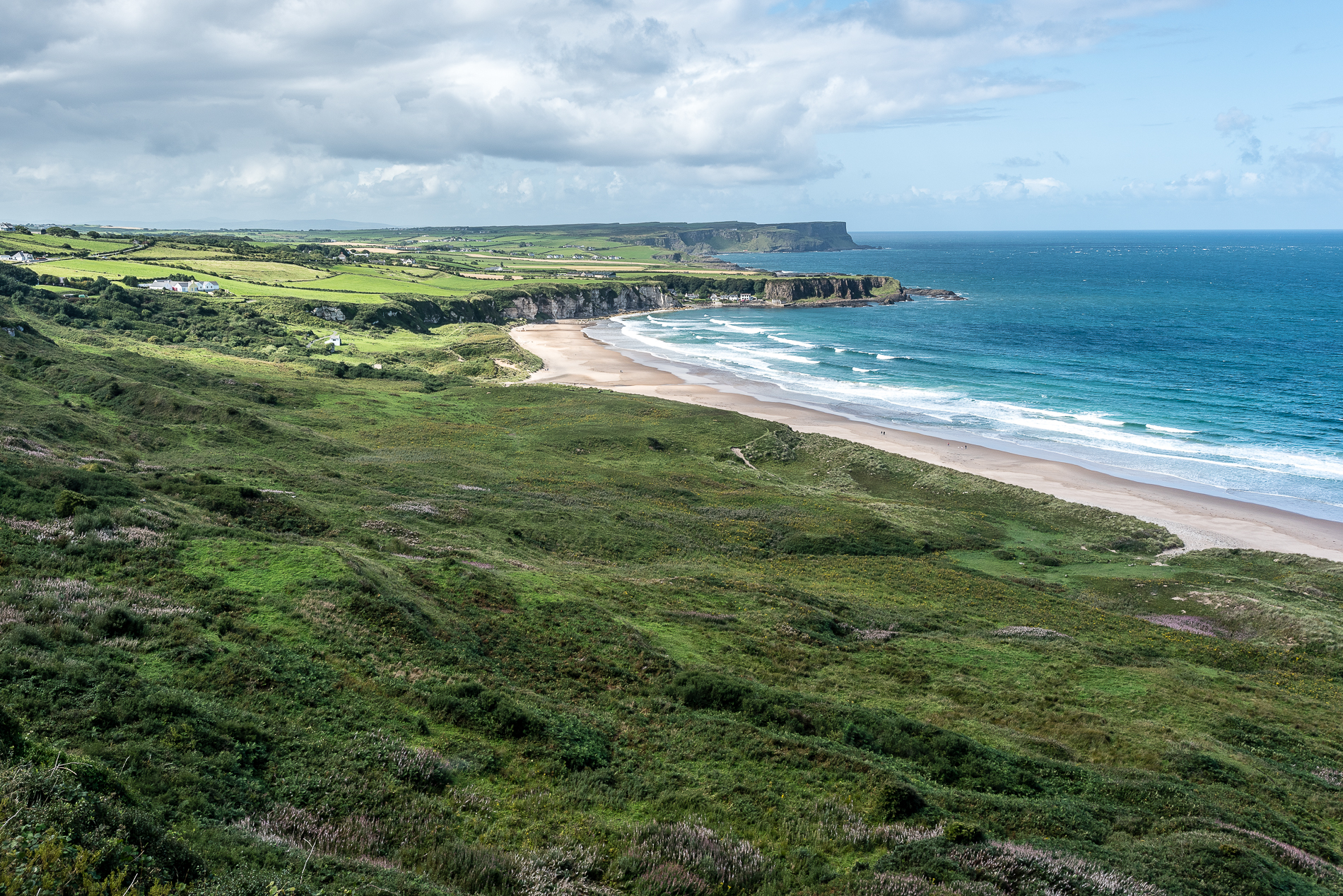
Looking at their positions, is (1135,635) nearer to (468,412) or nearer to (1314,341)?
(468,412)

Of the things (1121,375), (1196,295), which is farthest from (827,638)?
(1196,295)

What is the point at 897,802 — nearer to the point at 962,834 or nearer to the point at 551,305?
the point at 962,834

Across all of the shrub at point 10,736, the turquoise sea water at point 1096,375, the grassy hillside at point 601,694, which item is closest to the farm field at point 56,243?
the turquoise sea water at point 1096,375

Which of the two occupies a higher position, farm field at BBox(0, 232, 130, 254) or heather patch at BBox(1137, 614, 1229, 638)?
farm field at BBox(0, 232, 130, 254)

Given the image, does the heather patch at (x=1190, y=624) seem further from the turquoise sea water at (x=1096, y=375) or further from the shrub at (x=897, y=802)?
the turquoise sea water at (x=1096, y=375)

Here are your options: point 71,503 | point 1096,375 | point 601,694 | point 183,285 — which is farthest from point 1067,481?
point 183,285

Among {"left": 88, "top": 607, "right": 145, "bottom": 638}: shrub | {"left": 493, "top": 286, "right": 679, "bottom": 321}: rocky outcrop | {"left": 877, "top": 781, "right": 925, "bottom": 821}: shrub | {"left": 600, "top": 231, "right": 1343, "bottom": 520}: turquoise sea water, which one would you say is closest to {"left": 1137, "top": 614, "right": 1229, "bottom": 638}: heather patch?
{"left": 877, "top": 781, "right": 925, "bottom": 821}: shrub

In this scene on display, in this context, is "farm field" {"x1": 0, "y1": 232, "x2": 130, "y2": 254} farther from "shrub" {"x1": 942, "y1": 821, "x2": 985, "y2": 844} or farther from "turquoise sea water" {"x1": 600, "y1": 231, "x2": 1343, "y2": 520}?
"shrub" {"x1": 942, "y1": 821, "x2": 985, "y2": 844}
